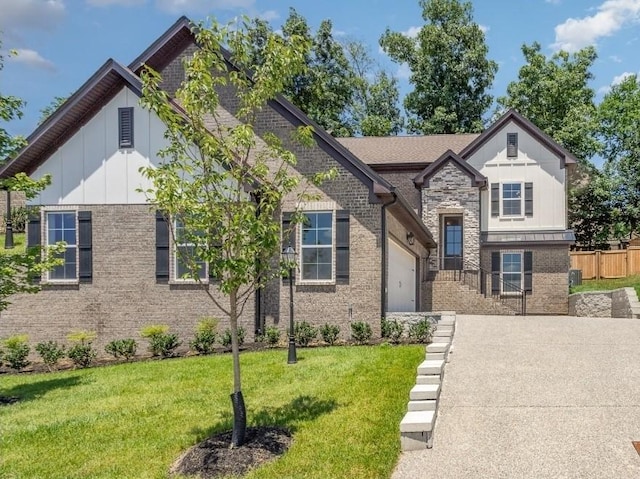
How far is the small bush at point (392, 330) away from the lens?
13994 mm

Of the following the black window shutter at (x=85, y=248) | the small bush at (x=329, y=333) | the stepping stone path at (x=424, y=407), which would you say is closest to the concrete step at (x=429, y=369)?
the stepping stone path at (x=424, y=407)

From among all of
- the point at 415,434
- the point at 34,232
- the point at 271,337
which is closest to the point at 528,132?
the point at 271,337

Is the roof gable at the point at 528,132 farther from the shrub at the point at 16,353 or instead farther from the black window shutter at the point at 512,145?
the shrub at the point at 16,353

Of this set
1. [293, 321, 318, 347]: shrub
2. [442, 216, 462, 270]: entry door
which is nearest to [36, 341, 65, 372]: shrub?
[293, 321, 318, 347]: shrub

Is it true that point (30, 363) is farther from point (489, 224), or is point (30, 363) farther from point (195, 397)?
point (489, 224)

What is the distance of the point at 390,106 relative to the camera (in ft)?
135

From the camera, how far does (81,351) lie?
1330 cm

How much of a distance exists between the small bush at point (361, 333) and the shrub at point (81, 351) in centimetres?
620

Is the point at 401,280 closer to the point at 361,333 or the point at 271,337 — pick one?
the point at 361,333

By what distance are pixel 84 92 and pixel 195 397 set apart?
8.75 meters

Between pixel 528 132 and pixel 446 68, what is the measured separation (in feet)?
47.7

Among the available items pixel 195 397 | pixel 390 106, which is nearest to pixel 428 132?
pixel 390 106

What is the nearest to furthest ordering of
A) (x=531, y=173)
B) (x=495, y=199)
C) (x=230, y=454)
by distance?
(x=230, y=454) < (x=531, y=173) < (x=495, y=199)

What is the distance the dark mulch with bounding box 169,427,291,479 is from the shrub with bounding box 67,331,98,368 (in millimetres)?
7578
